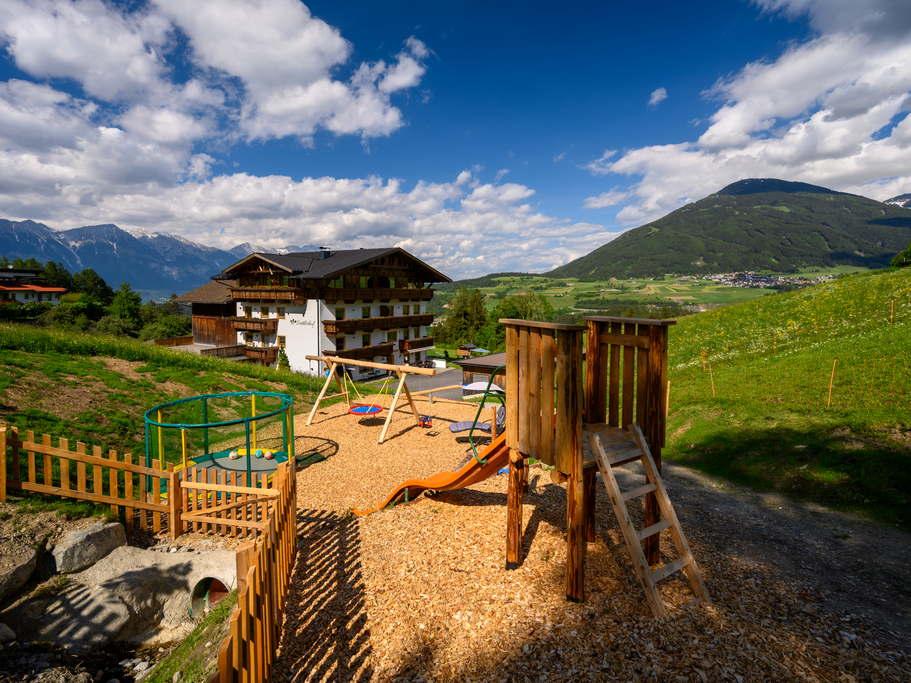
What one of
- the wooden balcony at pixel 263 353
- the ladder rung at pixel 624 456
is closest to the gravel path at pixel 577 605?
the ladder rung at pixel 624 456

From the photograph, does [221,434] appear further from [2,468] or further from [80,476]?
[2,468]

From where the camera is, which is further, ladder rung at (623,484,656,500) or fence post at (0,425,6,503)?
fence post at (0,425,6,503)

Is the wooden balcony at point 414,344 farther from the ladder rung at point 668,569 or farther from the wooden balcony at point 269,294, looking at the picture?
the ladder rung at point 668,569

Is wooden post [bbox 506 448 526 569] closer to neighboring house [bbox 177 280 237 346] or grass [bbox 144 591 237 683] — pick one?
grass [bbox 144 591 237 683]

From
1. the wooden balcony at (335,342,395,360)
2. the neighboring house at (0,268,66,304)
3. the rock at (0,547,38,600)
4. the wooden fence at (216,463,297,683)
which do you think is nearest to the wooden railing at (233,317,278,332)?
the wooden balcony at (335,342,395,360)

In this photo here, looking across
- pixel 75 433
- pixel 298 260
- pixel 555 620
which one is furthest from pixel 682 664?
pixel 298 260

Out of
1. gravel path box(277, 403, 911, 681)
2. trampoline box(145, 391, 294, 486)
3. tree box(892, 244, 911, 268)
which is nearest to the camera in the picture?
gravel path box(277, 403, 911, 681)

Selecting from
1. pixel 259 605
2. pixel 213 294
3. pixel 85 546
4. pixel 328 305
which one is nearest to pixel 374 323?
pixel 328 305

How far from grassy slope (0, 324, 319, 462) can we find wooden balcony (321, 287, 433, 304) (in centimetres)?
1554

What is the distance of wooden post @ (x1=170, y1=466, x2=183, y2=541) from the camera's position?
7.30 meters

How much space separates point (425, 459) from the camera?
1190 centimetres

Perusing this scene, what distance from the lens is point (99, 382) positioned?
13648 millimetres

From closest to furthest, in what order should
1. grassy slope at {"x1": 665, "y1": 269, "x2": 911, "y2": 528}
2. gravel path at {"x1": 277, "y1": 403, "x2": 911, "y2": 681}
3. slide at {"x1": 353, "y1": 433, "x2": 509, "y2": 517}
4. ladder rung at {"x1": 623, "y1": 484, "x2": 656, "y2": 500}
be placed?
gravel path at {"x1": 277, "y1": 403, "x2": 911, "y2": 681} < ladder rung at {"x1": 623, "y1": 484, "x2": 656, "y2": 500} < slide at {"x1": 353, "y1": 433, "x2": 509, "y2": 517} < grassy slope at {"x1": 665, "y1": 269, "x2": 911, "y2": 528}

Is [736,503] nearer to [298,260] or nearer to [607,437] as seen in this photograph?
[607,437]
